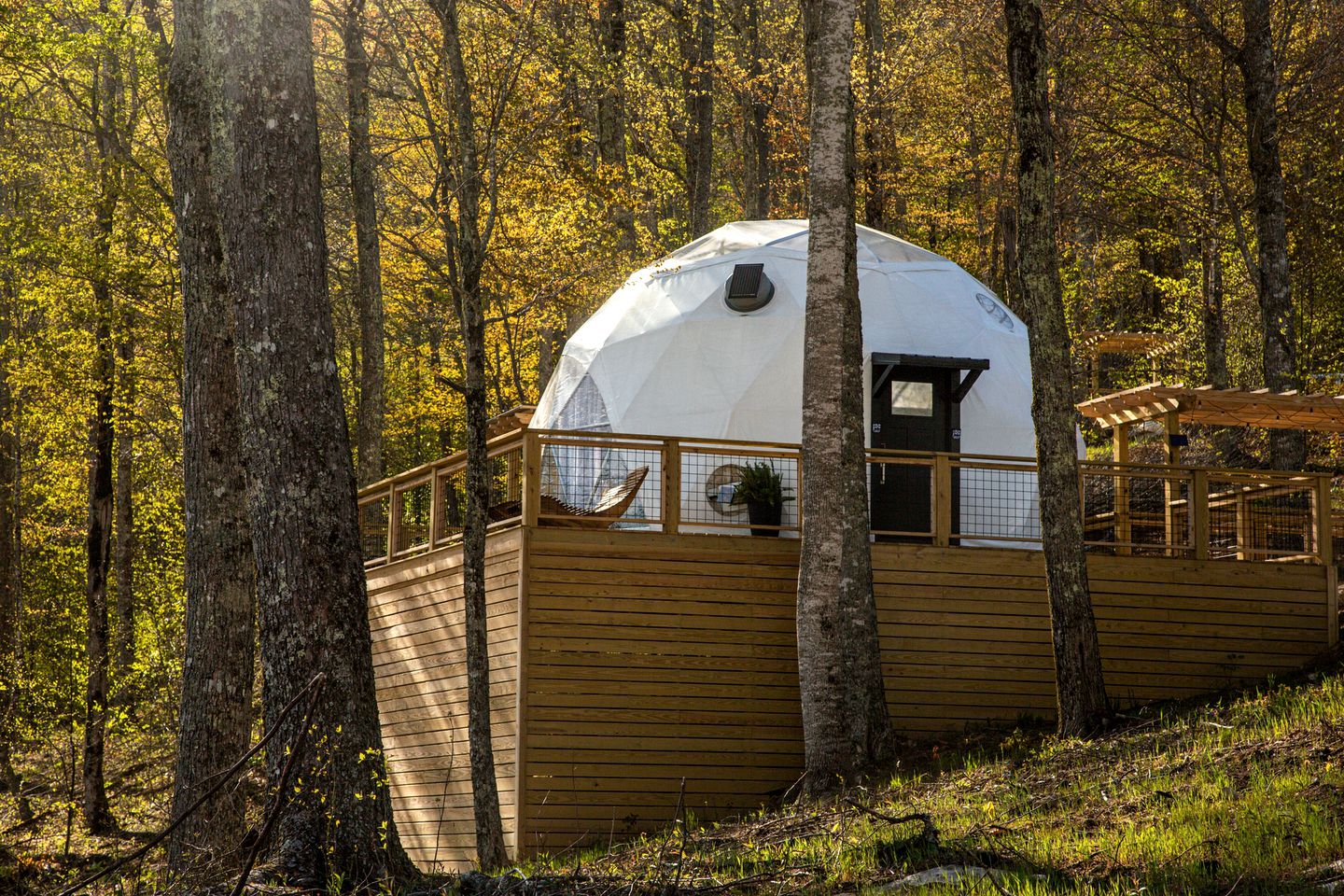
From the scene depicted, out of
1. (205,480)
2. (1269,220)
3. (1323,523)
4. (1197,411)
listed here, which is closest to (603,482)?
(205,480)

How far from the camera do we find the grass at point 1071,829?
15.1 feet

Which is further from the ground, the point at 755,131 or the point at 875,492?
the point at 755,131

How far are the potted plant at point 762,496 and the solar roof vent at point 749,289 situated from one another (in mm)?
2405

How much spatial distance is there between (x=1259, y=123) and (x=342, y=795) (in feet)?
44.8

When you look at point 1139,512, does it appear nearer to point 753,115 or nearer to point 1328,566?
point 1328,566

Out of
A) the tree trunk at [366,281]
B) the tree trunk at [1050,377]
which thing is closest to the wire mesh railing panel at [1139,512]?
the tree trunk at [1050,377]

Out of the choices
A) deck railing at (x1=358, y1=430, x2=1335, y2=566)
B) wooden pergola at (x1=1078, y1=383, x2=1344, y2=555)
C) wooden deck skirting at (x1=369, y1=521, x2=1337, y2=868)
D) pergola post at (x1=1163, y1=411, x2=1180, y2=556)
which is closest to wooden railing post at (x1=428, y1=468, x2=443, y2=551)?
deck railing at (x1=358, y1=430, x2=1335, y2=566)

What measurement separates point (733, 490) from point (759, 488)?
30 cm

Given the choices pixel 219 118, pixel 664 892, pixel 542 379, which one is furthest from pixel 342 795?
pixel 542 379

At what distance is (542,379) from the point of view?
20.8 metres

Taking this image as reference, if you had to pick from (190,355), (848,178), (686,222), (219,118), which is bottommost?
(190,355)

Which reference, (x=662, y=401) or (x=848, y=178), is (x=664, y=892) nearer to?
(x=848, y=178)

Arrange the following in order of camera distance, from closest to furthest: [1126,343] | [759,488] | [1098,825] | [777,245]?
[1098,825] < [759,488] < [777,245] < [1126,343]

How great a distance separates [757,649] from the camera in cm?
1138
